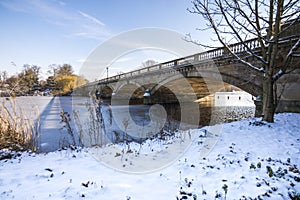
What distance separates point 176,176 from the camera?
2650 millimetres

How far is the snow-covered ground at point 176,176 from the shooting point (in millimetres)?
2123

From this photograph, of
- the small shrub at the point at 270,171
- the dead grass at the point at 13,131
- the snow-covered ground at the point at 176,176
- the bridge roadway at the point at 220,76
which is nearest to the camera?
the snow-covered ground at the point at 176,176

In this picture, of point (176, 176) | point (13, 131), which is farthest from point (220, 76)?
point (13, 131)

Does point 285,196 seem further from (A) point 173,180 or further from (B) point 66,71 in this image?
(B) point 66,71

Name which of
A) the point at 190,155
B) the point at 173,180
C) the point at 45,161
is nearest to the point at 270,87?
the point at 190,155

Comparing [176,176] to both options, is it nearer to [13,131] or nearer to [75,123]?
[13,131]

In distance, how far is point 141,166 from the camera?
3.17 metres

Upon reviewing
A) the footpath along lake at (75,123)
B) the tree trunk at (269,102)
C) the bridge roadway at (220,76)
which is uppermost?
the bridge roadway at (220,76)

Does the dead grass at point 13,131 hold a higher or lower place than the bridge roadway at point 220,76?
lower

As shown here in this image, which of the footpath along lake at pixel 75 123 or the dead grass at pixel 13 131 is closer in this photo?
the dead grass at pixel 13 131

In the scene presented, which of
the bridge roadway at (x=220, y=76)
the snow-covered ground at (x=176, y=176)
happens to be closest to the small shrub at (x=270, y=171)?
the snow-covered ground at (x=176, y=176)

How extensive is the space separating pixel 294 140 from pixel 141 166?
3.69 m

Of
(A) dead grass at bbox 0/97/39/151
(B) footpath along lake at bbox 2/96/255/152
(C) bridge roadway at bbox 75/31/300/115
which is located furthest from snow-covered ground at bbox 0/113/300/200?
(C) bridge roadway at bbox 75/31/300/115

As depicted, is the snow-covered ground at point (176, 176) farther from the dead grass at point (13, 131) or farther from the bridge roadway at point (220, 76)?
the bridge roadway at point (220, 76)
